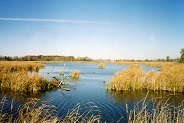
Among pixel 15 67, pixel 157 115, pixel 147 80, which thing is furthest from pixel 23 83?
pixel 15 67

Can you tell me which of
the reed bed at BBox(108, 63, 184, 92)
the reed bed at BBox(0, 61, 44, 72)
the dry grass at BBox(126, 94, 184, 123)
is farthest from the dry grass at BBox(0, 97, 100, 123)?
the reed bed at BBox(0, 61, 44, 72)

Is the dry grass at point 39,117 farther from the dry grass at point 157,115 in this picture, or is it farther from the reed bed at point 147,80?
the reed bed at point 147,80

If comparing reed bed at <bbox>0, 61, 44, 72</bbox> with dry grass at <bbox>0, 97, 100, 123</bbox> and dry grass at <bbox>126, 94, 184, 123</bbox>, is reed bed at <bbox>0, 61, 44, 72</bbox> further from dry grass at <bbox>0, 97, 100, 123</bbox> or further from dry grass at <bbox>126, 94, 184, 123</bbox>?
dry grass at <bbox>126, 94, 184, 123</bbox>

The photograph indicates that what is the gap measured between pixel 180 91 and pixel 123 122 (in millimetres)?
12271

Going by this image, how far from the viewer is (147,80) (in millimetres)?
22781

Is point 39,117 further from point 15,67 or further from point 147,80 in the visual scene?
point 15,67

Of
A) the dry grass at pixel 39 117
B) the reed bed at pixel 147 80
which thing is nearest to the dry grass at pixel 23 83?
the reed bed at pixel 147 80

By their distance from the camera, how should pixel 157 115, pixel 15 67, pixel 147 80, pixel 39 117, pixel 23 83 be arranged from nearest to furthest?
1. pixel 39 117
2. pixel 157 115
3. pixel 23 83
4. pixel 147 80
5. pixel 15 67

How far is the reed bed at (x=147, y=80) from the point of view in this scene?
70.2 ft

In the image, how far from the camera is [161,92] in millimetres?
21266

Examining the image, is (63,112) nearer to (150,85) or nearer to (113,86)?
(113,86)

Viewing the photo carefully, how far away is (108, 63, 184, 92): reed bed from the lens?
2139 cm

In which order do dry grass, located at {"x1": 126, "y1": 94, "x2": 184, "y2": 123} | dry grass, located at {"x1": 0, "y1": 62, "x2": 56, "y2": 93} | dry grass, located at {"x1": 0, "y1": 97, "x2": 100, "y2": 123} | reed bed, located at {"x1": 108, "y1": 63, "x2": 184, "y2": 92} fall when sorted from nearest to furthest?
dry grass, located at {"x1": 0, "y1": 97, "x2": 100, "y2": 123} < dry grass, located at {"x1": 126, "y1": 94, "x2": 184, "y2": 123} < dry grass, located at {"x1": 0, "y1": 62, "x2": 56, "y2": 93} < reed bed, located at {"x1": 108, "y1": 63, "x2": 184, "y2": 92}

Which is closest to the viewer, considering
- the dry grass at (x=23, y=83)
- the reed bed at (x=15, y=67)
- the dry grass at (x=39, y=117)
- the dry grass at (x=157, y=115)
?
the dry grass at (x=39, y=117)
